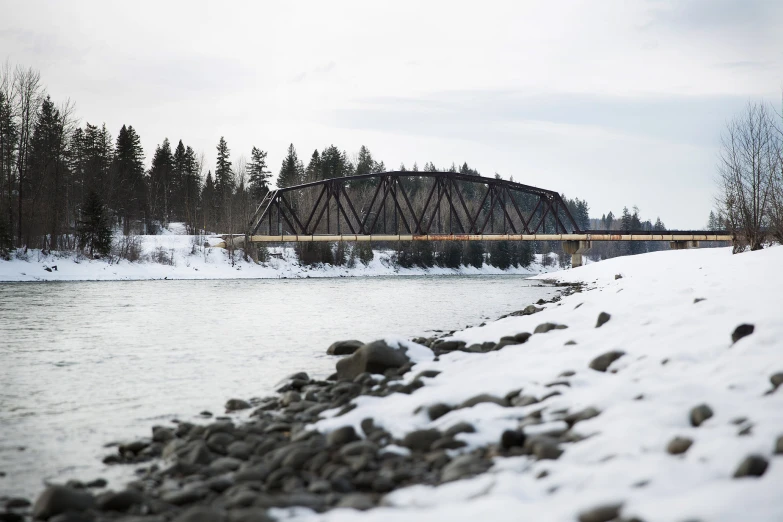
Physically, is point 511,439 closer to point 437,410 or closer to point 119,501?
point 437,410

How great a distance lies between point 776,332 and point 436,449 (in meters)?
4.45

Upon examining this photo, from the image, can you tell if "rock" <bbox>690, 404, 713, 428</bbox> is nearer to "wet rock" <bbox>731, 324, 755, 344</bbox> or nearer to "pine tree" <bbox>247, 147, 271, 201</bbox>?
"wet rock" <bbox>731, 324, 755, 344</bbox>

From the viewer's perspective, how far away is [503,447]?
5.93m

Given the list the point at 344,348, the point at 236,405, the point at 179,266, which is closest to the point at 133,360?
the point at 344,348

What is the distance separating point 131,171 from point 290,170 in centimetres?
2893

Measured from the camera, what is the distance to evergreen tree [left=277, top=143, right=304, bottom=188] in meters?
108

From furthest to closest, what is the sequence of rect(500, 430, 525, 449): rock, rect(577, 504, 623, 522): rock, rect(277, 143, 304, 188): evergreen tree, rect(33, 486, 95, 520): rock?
rect(277, 143, 304, 188): evergreen tree, rect(500, 430, 525, 449): rock, rect(33, 486, 95, 520): rock, rect(577, 504, 623, 522): rock

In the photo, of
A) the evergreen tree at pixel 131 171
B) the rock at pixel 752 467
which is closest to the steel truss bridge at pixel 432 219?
the evergreen tree at pixel 131 171

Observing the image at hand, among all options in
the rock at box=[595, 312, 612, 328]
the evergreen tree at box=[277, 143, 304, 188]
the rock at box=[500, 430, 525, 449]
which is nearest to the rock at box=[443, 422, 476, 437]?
the rock at box=[500, 430, 525, 449]

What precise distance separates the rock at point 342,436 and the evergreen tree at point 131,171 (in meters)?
84.0

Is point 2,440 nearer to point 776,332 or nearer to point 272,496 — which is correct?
point 272,496

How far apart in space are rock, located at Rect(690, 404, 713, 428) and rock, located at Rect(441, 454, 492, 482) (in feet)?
6.33

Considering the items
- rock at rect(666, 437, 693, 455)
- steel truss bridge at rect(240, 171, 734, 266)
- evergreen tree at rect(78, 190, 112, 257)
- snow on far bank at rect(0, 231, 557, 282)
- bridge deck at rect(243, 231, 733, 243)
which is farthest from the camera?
bridge deck at rect(243, 231, 733, 243)

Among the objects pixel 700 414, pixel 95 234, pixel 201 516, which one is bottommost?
pixel 201 516
